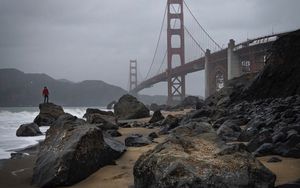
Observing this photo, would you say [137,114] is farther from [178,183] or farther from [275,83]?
[178,183]

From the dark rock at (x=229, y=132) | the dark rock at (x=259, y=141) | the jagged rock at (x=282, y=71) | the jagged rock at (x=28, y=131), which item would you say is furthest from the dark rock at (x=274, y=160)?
the jagged rock at (x=28, y=131)

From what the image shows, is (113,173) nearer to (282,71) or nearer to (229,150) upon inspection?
(229,150)

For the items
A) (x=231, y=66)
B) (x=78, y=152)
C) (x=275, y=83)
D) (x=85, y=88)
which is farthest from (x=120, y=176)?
(x=85, y=88)

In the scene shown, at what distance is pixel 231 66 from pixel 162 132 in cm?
3072

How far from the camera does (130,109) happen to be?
19641mm

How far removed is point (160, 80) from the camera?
173 ft

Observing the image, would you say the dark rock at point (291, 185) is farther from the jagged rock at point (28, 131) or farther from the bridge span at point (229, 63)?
the bridge span at point (229, 63)

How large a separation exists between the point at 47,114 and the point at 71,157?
14236 millimetres

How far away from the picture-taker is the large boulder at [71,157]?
4.93m

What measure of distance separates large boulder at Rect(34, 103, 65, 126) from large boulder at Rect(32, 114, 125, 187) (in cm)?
1254

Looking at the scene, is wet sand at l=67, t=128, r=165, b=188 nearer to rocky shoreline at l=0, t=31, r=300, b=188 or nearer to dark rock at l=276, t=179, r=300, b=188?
rocky shoreline at l=0, t=31, r=300, b=188

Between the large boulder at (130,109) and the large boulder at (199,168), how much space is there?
588 inches

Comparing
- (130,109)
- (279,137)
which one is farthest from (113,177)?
(130,109)

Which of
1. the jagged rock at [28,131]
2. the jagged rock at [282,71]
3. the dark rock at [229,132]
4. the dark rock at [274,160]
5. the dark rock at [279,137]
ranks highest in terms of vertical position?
the jagged rock at [282,71]
